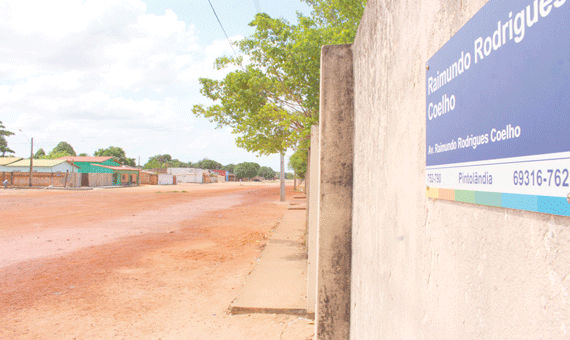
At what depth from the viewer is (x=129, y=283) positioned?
256 inches

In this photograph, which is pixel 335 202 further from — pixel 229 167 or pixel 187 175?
pixel 229 167

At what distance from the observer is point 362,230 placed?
2.93 m

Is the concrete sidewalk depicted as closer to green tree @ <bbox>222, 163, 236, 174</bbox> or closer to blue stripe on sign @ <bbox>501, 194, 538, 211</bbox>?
blue stripe on sign @ <bbox>501, 194, 538, 211</bbox>

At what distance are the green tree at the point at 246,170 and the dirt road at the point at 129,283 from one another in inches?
4278

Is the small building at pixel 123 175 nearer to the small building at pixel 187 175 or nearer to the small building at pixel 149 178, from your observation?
the small building at pixel 149 178

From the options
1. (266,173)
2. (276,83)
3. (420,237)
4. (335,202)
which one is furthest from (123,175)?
(266,173)

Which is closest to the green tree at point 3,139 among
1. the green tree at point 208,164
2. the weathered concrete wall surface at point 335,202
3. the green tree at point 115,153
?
the green tree at point 115,153

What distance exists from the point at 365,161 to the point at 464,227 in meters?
1.54

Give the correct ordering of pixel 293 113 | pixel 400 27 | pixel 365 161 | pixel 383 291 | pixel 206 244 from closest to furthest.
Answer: pixel 400 27, pixel 383 291, pixel 365 161, pixel 293 113, pixel 206 244

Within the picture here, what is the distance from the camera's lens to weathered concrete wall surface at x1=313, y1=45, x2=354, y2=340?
338 cm

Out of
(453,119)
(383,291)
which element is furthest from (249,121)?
(453,119)

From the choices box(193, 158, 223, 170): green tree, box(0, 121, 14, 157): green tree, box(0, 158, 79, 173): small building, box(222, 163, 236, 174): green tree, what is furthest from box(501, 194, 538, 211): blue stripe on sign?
box(222, 163, 236, 174): green tree

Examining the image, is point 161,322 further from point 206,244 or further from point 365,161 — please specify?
point 206,244

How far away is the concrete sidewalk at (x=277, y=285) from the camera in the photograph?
5.03 m
